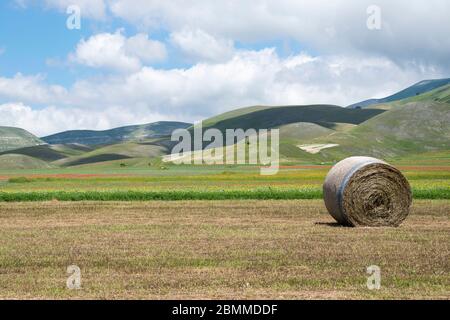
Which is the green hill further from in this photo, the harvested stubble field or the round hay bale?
the round hay bale

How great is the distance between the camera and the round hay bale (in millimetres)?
23578

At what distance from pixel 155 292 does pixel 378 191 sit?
13.4 meters

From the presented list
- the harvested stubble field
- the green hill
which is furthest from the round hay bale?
the green hill

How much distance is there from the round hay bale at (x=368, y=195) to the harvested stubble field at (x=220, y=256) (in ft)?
2.38

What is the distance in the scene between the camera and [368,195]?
23812 millimetres

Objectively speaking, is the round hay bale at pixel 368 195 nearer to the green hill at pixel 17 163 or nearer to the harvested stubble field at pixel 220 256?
the harvested stubble field at pixel 220 256

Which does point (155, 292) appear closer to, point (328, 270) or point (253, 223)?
point (328, 270)

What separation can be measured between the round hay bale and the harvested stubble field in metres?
0.72

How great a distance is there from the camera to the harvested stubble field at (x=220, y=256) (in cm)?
1298

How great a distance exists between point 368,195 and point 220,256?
879 cm

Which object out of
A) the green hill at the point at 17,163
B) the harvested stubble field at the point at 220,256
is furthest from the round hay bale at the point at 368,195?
the green hill at the point at 17,163
